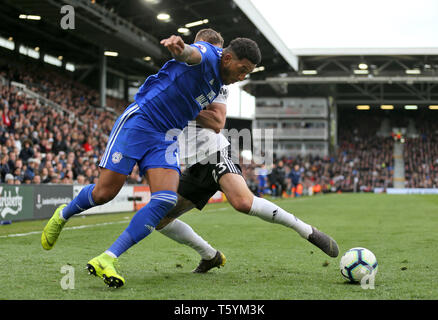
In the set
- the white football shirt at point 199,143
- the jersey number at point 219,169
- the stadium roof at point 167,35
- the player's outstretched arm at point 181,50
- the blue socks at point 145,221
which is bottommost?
the blue socks at point 145,221

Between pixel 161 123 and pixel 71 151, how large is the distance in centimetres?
1568

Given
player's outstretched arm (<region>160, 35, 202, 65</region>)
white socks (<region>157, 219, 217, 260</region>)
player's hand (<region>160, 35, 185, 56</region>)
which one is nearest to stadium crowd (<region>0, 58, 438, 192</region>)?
white socks (<region>157, 219, 217, 260</region>)

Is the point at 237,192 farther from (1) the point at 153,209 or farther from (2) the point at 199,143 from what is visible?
(1) the point at 153,209

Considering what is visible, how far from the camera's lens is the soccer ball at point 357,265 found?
457 cm

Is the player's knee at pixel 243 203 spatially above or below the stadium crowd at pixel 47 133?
below

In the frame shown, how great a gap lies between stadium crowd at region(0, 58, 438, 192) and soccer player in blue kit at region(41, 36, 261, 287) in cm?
992

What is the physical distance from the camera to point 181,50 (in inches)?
158

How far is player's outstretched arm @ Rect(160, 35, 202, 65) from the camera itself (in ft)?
13.0

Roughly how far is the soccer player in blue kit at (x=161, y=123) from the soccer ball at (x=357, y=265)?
1.55 m

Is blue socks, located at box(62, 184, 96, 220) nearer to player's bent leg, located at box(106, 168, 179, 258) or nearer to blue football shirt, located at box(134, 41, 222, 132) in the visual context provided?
player's bent leg, located at box(106, 168, 179, 258)

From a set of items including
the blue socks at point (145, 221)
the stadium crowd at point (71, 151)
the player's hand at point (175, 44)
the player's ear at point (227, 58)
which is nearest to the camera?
the player's hand at point (175, 44)

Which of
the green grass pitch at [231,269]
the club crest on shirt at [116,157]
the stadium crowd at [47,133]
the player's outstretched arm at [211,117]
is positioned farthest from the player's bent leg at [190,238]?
the stadium crowd at [47,133]

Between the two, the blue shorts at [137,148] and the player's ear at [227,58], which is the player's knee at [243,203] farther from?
the player's ear at [227,58]
